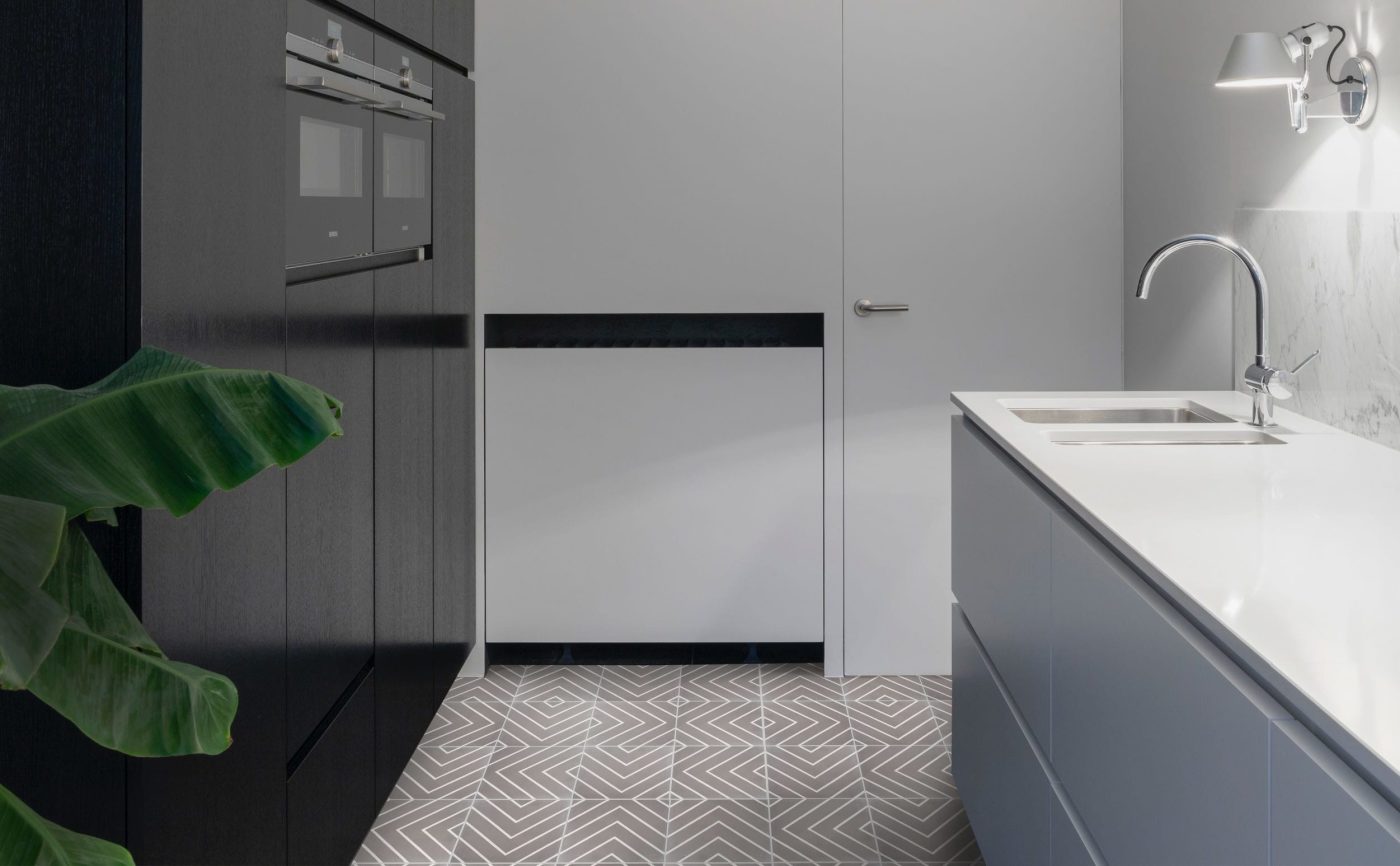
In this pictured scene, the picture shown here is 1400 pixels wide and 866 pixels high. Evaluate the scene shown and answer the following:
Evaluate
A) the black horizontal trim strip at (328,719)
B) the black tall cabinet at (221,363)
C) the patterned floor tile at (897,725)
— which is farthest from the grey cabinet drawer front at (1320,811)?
the patterned floor tile at (897,725)

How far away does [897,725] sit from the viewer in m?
3.68

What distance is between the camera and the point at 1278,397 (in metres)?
2.58

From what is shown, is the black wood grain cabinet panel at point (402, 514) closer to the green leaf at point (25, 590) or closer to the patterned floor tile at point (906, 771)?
the patterned floor tile at point (906, 771)

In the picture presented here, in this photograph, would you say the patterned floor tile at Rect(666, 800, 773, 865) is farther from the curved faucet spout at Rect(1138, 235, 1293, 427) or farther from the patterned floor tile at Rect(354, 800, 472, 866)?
the curved faucet spout at Rect(1138, 235, 1293, 427)

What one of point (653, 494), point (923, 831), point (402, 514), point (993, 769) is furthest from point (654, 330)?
point (993, 769)

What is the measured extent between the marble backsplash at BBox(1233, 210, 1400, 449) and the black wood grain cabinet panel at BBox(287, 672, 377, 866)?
1.86 metres

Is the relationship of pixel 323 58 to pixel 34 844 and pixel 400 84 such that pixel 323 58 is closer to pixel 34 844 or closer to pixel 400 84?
pixel 400 84

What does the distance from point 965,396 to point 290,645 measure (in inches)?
56.8

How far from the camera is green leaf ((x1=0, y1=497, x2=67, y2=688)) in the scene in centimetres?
89

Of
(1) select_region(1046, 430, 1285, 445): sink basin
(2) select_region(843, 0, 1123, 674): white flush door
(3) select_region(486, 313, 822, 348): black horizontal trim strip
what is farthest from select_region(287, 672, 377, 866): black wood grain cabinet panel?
(2) select_region(843, 0, 1123, 674): white flush door

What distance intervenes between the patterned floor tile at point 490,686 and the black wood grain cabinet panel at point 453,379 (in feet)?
0.58

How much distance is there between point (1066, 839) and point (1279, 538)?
521mm

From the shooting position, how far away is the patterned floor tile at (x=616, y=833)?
2920mm

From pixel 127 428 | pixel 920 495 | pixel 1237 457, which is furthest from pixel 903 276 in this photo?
pixel 127 428
